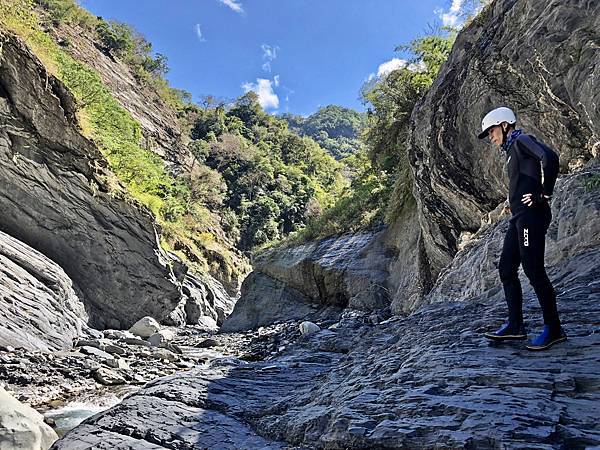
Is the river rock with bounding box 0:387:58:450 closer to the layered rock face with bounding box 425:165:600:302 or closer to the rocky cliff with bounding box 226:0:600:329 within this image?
the layered rock face with bounding box 425:165:600:302

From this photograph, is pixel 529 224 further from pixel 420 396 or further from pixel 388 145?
pixel 388 145

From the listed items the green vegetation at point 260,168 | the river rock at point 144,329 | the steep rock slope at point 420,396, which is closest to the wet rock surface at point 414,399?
the steep rock slope at point 420,396

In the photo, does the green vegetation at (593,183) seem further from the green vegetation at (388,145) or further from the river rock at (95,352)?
the river rock at (95,352)

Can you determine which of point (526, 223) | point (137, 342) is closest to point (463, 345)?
point (526, 223)

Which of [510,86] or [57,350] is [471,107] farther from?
[57,350]

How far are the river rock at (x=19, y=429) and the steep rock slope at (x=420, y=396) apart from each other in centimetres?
155

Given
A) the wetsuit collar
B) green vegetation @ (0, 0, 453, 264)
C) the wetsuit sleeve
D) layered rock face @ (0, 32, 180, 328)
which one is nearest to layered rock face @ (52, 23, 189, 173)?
green vegetation @ (0, 0, 453, 264)

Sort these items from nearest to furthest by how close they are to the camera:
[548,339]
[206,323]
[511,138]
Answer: [548,339] → [511,138] → [206,323]

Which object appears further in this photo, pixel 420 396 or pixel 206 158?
pixel 206 158

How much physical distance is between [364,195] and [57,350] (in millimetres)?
15544

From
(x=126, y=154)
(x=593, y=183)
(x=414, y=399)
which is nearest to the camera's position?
(x=414, y=399)

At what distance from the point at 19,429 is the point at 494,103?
34.5 ft

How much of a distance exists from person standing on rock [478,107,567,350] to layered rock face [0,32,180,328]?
668 inches

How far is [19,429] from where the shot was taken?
206 inches
